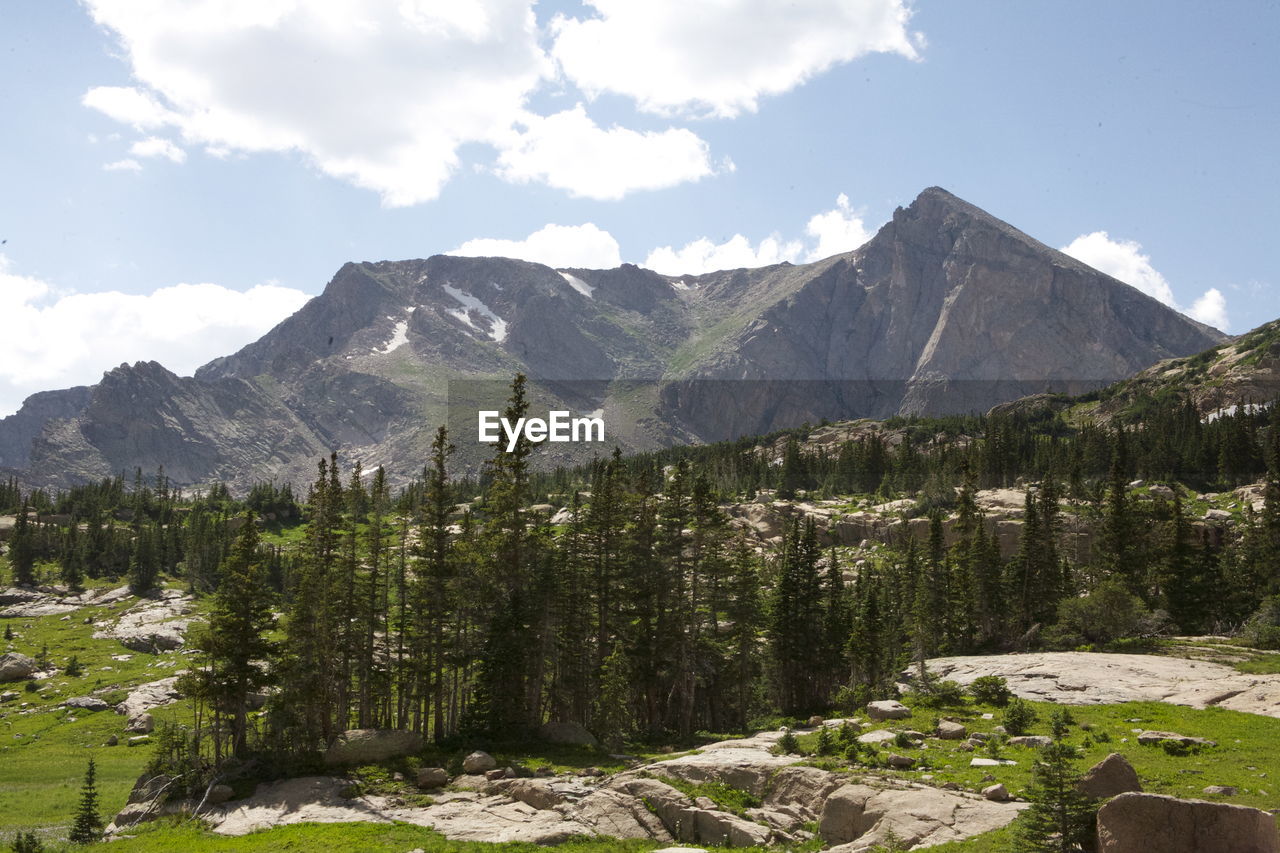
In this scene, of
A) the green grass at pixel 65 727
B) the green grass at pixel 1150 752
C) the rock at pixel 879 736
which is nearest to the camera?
the green grass at pixel 1150 752

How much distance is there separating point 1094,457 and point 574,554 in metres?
133

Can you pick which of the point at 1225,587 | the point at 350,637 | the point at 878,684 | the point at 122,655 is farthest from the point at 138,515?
the point at 1225,587

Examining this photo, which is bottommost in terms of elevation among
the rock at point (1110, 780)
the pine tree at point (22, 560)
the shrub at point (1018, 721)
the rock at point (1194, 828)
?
the pine tree at point (22, 560)

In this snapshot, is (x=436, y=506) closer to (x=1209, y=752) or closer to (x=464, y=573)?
(x=464, y=573)

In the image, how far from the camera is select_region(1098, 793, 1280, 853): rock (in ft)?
58.2

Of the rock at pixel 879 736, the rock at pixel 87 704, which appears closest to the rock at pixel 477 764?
the rock at pixel 879 736

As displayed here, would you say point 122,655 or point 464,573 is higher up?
point 464,573

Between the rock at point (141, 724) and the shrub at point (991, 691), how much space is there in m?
76.3

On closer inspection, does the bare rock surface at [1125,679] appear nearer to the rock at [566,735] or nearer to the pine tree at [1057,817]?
the pine tree at [1057,817]

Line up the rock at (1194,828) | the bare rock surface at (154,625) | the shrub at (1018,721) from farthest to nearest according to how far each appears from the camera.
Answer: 1. the bare rock surface at (154,625)
2. the shrub at (1018,721)
3. the rock at (1194,828)

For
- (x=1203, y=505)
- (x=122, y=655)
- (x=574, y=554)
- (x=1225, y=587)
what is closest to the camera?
(x=574, y=554)

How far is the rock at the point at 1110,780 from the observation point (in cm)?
2233

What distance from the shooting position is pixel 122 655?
108 meters

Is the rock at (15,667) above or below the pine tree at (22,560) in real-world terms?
below
